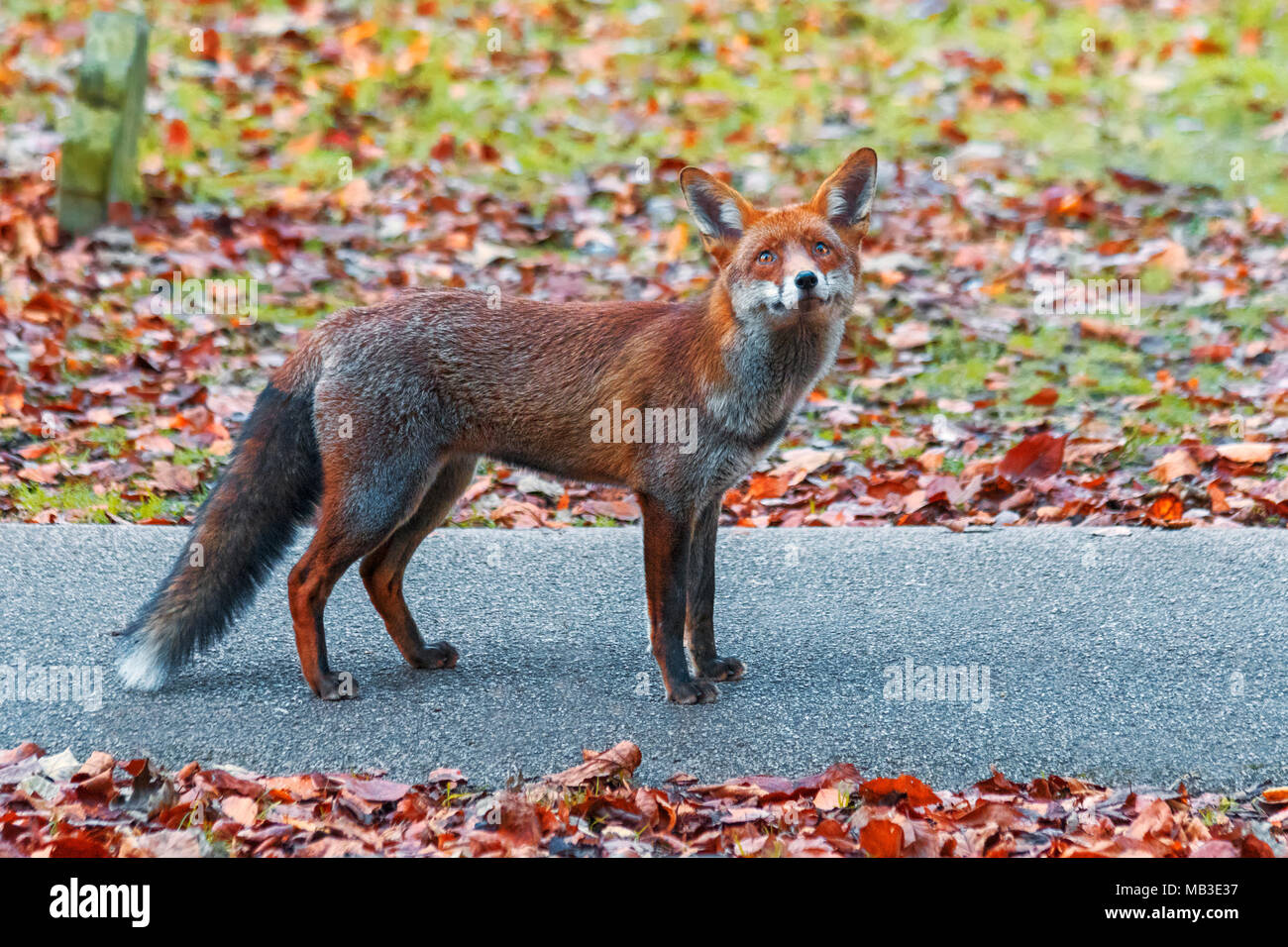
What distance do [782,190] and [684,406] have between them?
6.46m

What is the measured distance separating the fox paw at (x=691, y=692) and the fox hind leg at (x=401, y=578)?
2.95 feet

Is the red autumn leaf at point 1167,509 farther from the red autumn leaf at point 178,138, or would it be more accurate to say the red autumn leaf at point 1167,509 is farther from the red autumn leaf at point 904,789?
the red autumn leaf at point 178,138

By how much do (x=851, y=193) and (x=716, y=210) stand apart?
51cm

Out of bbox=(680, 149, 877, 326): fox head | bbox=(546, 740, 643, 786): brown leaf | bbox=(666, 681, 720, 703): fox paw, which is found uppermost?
bbox=(680, 149, 877, 326): fox head

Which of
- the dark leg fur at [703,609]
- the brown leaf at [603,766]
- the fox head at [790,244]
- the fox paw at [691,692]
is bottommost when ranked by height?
the brown leaf at [603,766]

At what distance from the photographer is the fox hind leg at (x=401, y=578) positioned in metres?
5.18

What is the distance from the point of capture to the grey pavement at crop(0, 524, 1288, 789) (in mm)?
4547

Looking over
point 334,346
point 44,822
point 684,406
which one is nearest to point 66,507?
point 334,346

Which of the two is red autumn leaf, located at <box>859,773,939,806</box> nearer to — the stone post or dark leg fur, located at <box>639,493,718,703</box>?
dark leg fur, located at <box>639,493,718,703</box>

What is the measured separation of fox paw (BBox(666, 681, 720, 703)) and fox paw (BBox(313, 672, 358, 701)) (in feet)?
3.78

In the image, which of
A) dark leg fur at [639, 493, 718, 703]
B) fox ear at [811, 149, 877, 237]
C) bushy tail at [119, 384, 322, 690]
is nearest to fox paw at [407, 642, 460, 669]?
bushy tail at [119, 384, 322, 690]

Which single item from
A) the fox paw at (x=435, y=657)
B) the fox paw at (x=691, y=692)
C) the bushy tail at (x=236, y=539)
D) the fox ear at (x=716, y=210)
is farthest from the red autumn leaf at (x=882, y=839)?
the bushy tail at (x=236, y=539)

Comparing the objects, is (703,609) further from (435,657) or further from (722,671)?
(435,657)

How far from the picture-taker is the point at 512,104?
41.3 feet
